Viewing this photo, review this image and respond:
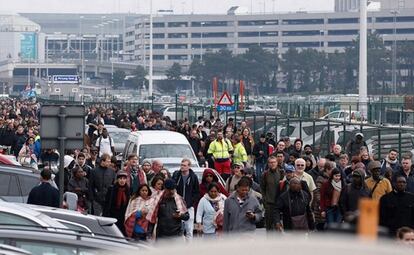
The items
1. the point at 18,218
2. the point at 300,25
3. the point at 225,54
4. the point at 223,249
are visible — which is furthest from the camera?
the point at 300,25

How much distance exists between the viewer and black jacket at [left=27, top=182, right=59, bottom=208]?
17.6 meters

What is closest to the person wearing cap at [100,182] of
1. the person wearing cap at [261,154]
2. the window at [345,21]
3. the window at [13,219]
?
the window at [13,219]

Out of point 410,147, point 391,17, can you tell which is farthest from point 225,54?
point 410,147

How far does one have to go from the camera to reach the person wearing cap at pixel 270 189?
1838cm

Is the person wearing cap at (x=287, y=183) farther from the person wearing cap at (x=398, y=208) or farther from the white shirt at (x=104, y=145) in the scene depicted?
the white shirt at (x=104, y=145)

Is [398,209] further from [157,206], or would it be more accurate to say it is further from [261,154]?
[261,154]

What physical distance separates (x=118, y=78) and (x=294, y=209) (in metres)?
171

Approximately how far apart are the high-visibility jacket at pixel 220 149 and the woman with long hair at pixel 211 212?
1130cm

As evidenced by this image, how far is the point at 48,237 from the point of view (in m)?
8.33

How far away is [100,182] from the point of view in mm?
20859

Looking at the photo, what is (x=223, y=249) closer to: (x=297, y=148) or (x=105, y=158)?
(x=105, y=158)

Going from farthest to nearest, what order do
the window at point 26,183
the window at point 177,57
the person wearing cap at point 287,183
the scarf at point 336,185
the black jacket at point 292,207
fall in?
the window at point 177,57
the window at point 26,183
the scarf at point 336,185
the person wearing cap at point 287,183
the black jacket at point 292,207

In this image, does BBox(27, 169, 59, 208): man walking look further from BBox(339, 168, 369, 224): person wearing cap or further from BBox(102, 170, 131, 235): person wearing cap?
BBox(339, 168, 369, 224): person wearing cap

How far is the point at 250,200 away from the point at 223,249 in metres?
13.9
